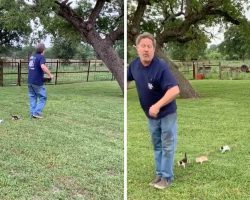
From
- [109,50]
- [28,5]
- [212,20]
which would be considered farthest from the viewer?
[212,20]

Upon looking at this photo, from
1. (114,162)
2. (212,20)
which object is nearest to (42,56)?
(114,162)

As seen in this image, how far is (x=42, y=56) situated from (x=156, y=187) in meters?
4.06

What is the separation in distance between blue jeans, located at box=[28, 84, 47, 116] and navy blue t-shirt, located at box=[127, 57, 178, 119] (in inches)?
162

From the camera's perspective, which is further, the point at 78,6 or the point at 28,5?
the point at 78,6

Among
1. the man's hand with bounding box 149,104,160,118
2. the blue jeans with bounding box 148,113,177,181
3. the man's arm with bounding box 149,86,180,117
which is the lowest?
the blue jeans with bounding box 148,113,177,181

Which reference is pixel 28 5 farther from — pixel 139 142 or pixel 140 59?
pixel 140 59

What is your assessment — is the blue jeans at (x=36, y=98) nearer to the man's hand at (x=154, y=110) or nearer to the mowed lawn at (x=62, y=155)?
Answer: the mowed lawn at (x=62, y=155)

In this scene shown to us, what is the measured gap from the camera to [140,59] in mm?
3205

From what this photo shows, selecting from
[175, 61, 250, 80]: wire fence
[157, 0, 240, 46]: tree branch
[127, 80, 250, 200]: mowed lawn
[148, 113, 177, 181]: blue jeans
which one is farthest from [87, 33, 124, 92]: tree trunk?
[175, 61, 250, 80]: wire fence

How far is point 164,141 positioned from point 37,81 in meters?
4.24

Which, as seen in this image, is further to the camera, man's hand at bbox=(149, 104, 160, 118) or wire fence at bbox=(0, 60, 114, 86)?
wire fence at bbox=(0, 60, 114, 86)

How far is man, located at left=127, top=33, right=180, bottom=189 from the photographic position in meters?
3.13

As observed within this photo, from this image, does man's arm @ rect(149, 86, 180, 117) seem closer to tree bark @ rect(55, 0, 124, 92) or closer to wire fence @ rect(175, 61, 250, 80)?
tree bark @ rect(55, 0, 124, 92)

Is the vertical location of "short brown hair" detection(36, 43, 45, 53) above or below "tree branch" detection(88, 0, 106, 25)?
below
